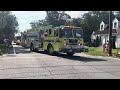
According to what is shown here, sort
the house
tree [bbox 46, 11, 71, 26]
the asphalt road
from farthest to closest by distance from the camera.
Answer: the house
the asphalt road
tree [bbox 46, 11, 71, 26]

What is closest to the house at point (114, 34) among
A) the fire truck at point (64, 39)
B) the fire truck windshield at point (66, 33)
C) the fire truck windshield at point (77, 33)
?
the fire truck at point (64, 39)

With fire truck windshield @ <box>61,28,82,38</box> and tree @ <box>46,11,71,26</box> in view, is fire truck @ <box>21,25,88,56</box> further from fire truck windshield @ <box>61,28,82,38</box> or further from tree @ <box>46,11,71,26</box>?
tree @ <box>46,11,71,26</box>

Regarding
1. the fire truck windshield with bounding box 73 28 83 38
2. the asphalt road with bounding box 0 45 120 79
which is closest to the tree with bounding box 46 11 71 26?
the fire truck windshield with bounding box 73 28 83 38

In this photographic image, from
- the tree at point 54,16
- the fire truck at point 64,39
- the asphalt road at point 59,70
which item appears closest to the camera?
the tree at point 54,16

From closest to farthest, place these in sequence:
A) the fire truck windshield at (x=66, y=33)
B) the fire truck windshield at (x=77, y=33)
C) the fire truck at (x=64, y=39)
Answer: the fire truck at (x=64, y=39) → the fire truck windshield at (x=66, y=33) → the fire truck windshield at (x=77, y=33)

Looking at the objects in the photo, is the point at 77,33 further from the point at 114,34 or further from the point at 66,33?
the point at 114,34

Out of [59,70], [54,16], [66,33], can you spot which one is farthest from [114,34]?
[54,16]

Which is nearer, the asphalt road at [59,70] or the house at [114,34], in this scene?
the asphalt road at [59,70]

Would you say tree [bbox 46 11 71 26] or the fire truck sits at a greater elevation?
A: tree [bbox 46 11 71 26]

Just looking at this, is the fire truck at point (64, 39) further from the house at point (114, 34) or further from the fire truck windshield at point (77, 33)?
the house at point (114, 34)
